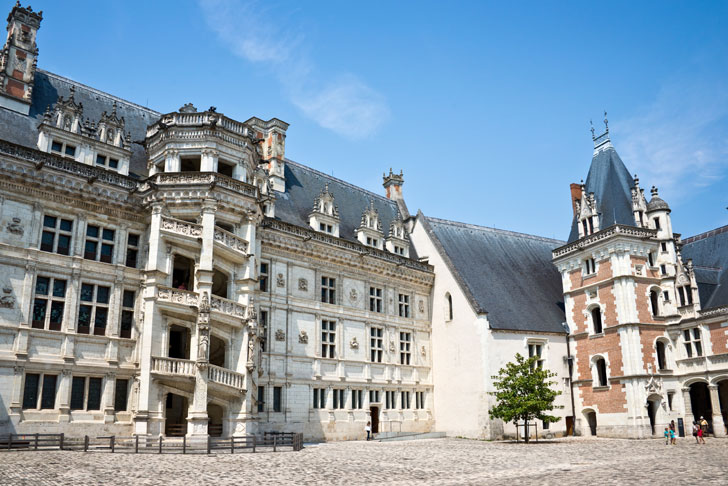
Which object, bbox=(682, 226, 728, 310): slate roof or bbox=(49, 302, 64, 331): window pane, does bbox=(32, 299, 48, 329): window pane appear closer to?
bbox=(49, 302, 64, 331): window pane

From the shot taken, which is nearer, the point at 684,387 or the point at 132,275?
the point at 132,275

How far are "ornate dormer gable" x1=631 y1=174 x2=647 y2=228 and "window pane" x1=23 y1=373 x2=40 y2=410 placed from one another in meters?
34.2

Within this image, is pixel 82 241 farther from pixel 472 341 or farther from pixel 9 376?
pixel 472 341

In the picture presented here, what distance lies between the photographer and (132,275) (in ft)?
88.2

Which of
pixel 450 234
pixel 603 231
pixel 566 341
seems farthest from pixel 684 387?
pixel 450 234

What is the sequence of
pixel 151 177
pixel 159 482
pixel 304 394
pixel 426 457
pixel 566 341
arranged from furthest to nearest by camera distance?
pixel 566 341
pixel 304 394
pixel 151 177
pixel 426 457
pixel 159 482

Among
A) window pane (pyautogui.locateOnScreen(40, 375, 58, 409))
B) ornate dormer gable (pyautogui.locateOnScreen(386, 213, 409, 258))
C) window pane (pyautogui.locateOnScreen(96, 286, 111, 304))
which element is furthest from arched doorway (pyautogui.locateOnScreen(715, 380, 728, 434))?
window pane (pyautogui.locateOnScreen(40, 375, 58, 409))

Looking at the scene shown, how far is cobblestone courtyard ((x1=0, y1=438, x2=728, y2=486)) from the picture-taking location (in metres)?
14.9

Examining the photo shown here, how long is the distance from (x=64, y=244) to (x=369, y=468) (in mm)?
16295

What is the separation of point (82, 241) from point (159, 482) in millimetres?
14803

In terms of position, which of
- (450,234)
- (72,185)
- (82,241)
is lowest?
(82,241)

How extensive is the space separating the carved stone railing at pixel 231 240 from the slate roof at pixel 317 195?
549 centimetres

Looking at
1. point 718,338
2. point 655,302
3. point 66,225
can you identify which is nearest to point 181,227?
point 66,225

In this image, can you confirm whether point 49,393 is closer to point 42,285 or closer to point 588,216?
point 42,285
